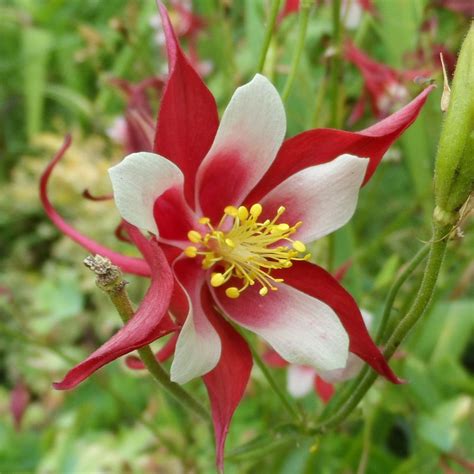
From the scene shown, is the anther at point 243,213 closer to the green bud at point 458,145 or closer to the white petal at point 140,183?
the white petal at point 140,183

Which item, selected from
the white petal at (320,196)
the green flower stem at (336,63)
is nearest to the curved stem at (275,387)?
the white petal at (320,196)

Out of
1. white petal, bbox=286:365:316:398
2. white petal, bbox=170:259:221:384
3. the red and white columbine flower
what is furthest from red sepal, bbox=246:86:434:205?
white petal, bbox=286:365:316:398

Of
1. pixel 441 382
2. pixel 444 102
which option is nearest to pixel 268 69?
pixel 444 102

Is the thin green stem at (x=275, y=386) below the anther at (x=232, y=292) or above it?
below

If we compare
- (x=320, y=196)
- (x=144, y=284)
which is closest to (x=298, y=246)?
(x=320, y=196)

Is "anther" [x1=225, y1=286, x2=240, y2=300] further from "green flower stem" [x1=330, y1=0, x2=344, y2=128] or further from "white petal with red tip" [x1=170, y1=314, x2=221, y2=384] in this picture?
"green flower stem" [x1=330, y1=0, x2=344, y2=128]

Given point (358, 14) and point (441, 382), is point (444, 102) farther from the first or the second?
point (358, 14)
